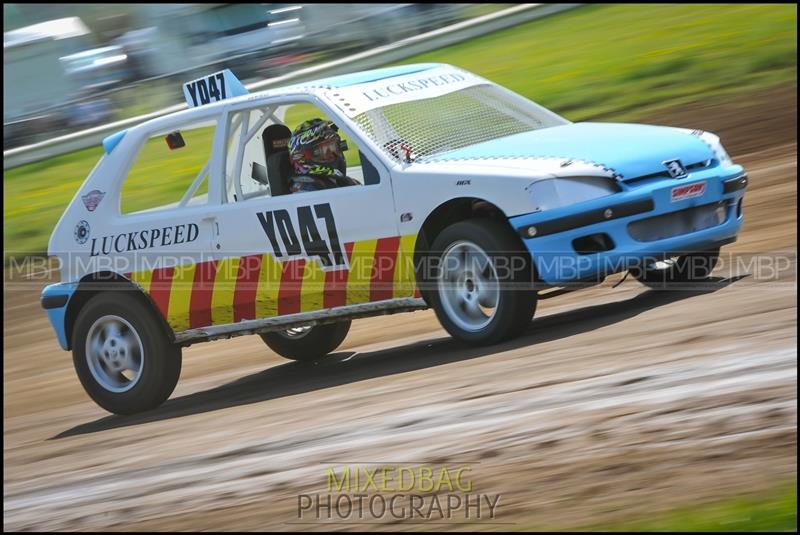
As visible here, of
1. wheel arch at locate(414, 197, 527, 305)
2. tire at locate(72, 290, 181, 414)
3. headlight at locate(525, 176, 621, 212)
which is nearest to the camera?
headlight at locate(525, 176, 621, 212)

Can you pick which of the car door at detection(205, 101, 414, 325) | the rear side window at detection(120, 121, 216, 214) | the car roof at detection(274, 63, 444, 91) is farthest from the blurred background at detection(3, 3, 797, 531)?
the car roof at detection(274, 63, 444, 91)

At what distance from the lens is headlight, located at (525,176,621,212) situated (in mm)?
6879

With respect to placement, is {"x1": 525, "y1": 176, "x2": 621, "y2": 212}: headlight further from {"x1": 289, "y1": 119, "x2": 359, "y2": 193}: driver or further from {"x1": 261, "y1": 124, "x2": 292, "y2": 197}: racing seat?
{"x1": 261, "y1": 124, "x2": 292, "y2": 197}: racing seat

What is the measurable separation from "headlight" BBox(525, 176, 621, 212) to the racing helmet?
57.4 inches

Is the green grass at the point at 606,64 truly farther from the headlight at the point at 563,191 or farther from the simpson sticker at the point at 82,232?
the headlight at the point at 563,191

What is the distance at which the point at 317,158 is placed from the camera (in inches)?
309

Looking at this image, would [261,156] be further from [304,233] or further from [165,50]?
[165,50]

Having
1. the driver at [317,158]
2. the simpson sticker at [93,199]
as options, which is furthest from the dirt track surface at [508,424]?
the simpson sticker at [93,199]

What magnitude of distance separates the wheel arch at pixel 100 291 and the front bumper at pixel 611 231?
2.59 metres

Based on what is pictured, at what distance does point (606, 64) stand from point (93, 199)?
11.2 metres

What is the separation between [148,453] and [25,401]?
12.2 ft

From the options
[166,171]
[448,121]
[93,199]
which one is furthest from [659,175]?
[166,171]

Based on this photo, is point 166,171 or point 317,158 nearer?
point 317,158

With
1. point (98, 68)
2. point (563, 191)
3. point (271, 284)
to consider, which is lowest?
point (271, 284)
